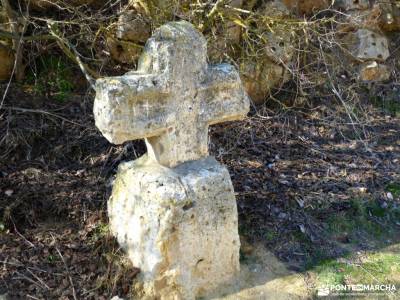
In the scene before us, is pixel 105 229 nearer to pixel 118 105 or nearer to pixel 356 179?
pixel 118 105

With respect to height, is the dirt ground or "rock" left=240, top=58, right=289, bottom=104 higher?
"rock" left=240, top=58, right=289, bottom=104

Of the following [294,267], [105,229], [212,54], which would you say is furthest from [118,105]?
[212,54]

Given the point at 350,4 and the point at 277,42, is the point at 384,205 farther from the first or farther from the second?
the point at 350,4

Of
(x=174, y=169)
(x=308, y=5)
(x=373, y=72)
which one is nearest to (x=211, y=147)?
(x=174, y=169)

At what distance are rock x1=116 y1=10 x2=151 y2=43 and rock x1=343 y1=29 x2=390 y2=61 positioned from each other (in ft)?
8.53

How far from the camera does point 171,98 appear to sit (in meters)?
2.58

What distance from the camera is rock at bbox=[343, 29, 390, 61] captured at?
5.49 metres

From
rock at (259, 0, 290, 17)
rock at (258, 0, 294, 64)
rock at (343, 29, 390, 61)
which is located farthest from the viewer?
rock at (343, 29, 390, 61)

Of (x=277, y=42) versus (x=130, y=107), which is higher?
(x=277, y=42)

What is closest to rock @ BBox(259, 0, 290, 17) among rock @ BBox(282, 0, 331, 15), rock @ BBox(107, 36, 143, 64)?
rock @ BBox(282, 0, 331, 15)

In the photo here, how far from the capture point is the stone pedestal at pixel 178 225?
2561mm

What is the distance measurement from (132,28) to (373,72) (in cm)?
298

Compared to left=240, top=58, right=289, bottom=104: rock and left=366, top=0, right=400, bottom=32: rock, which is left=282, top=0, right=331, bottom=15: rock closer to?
left=366, top=0, right=400, bottom=32: rock

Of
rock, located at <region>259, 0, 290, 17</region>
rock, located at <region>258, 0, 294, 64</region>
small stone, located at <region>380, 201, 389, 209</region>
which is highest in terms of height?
rock, located at <region>259, 0, 290, 17</region>
